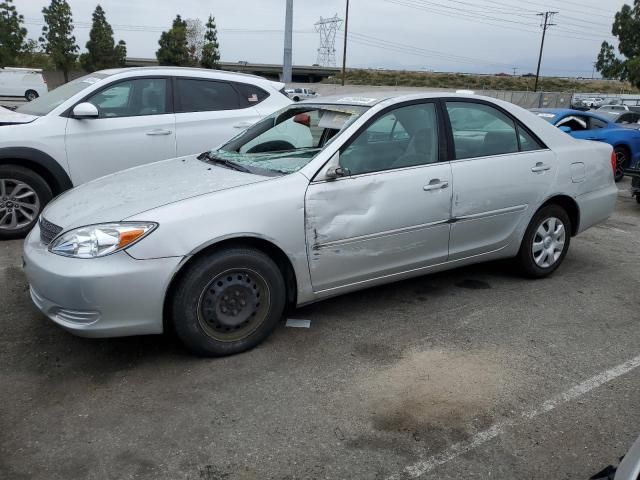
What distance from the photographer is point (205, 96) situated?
6410 millimetres

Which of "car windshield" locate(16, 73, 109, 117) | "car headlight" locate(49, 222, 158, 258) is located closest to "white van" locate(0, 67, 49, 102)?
"car windshield" locate(16, 73, 109, 117)

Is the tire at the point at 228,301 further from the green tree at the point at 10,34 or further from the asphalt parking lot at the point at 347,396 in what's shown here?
the green tree at the point at 10,34

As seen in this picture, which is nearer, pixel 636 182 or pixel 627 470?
pixel 627 470

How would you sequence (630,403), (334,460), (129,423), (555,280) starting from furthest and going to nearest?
1. (555,280)
2. (630,403)
3. (129,423)
4. (334,460)

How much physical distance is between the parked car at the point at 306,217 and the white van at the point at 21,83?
35.7m

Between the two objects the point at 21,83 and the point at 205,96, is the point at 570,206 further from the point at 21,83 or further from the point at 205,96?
the point at 21,83

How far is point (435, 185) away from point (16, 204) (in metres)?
4.11

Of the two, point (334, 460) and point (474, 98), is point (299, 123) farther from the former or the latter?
point (334, 460)

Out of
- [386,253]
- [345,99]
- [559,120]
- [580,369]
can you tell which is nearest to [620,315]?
[580,369]

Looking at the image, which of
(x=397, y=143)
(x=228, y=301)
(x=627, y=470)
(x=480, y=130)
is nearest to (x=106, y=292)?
(x=228, y=301)

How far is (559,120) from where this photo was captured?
32.6ft

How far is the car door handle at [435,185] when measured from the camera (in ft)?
13.1

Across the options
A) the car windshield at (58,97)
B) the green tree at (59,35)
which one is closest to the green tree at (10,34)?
the green tree at (59,35)

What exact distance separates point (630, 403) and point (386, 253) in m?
1.68
